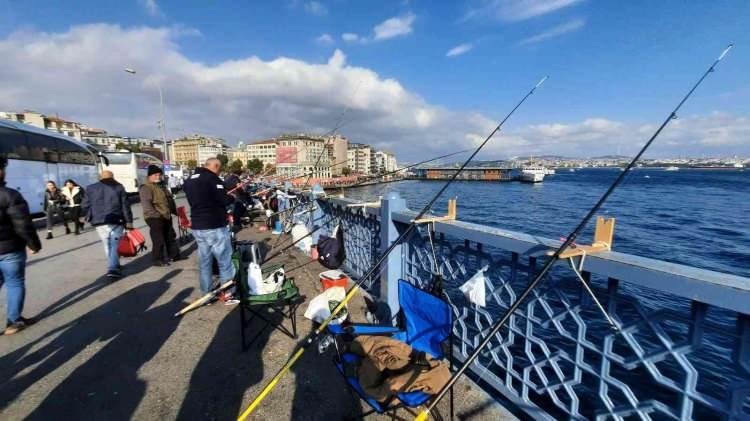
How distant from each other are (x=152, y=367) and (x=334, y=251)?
3.16 meters

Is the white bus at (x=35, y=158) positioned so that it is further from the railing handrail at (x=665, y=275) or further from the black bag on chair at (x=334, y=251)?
the railing handrail at (x=665, y=275)

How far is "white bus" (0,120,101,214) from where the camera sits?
11.0 m

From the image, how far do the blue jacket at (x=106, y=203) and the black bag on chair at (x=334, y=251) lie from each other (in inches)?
129

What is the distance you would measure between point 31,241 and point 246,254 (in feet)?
7.89

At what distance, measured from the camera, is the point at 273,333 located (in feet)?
12.3

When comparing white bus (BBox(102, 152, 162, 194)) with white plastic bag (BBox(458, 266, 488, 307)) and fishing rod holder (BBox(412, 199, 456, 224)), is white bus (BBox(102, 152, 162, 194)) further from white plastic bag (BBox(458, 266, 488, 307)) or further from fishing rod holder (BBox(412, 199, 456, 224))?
white plastic bag (BBox(458, 266, 488, 307))

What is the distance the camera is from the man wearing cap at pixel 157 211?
5.93 m

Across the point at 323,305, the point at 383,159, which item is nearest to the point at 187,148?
the point at 383,159

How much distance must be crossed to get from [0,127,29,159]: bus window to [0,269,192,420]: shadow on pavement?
10.8 m

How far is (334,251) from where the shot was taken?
585 centimetres

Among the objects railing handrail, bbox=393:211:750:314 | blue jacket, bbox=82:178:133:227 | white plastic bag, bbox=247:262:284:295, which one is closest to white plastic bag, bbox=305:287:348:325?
white plastic bag, bbox=247:262:284:295

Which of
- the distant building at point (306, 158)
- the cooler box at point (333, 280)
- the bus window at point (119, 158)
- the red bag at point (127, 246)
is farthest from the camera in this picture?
the bus window at point (119, 158)

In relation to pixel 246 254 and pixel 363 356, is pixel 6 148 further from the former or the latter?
pixel 363 356

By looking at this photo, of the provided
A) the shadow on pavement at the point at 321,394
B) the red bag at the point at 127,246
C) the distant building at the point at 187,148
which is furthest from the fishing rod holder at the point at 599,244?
the distant building at the point at 187,148
